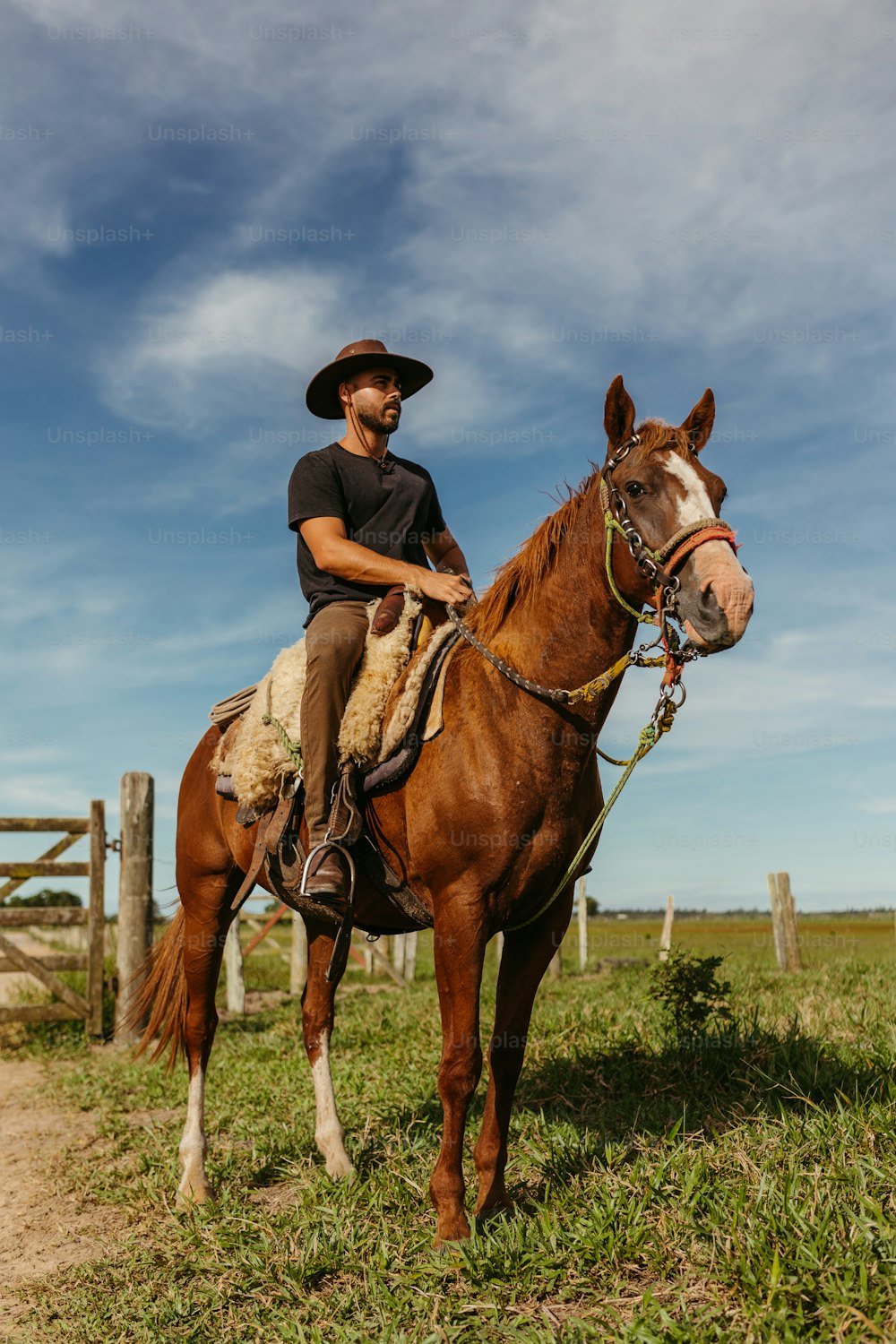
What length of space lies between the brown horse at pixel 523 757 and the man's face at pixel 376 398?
1.38 meters

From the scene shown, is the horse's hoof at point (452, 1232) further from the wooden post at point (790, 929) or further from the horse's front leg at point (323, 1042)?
the wooden post at point (790, 929)

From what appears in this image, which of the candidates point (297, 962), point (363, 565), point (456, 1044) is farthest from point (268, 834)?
point (297, 962)

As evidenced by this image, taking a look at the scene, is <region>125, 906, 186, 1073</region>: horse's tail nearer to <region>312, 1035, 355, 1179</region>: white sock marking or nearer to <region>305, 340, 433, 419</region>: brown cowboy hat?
<region>312, 1035, 355, 1179</region>: white sock marking

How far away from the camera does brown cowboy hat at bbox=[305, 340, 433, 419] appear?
5281mm

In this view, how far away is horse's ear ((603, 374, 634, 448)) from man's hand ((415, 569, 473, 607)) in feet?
3.31

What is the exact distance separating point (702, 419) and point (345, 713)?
6.86 ft

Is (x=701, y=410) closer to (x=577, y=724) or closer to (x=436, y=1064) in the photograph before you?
(x=577, y=724)

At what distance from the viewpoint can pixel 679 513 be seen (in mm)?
3621

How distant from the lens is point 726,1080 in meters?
5.55

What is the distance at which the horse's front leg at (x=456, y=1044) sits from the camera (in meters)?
3.87

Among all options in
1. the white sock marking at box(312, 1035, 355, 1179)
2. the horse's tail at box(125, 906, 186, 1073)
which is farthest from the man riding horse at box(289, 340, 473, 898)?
the horse's tail at box(125, 906, 186, 1073)

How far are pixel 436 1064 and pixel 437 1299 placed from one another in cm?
370

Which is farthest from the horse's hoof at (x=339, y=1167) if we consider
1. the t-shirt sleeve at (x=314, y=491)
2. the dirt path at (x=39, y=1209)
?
the t-shirt sleeve at (x=314, y=491)

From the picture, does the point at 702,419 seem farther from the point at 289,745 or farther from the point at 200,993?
the point at 200,993
